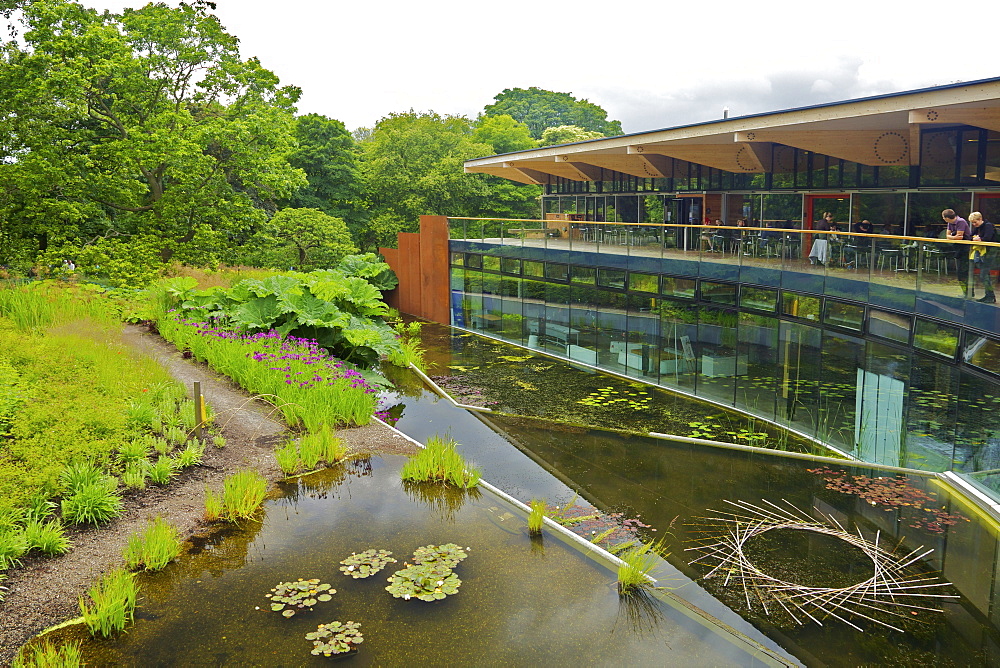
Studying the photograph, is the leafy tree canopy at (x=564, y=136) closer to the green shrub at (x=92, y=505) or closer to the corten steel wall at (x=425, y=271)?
the corten steel wall at (x=425, y=271)

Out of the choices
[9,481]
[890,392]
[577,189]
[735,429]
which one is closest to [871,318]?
[890,392]

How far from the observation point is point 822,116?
1471 centimetres

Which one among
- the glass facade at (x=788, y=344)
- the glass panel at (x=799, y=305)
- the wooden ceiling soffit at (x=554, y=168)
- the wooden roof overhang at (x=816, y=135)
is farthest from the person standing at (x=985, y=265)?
the wooden ceiling soffit at (x=554, y=168)

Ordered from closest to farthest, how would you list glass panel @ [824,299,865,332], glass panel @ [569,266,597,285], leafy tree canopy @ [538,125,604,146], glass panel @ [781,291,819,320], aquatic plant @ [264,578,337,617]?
aquatic plant @ [264,578,337,617]
glass panel @ [824,299,865,332]
glass panel @ [781,291,819,320]
glass panel @ [569,266,597,285]
leafy tree canopy @ [538,125,604,146]

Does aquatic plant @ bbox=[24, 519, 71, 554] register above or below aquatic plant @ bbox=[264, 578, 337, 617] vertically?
above

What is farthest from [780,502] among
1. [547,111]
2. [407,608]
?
[547,111]

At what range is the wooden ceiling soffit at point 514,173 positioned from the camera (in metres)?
32.3

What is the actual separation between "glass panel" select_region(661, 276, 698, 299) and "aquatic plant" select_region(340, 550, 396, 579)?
9.61 meters

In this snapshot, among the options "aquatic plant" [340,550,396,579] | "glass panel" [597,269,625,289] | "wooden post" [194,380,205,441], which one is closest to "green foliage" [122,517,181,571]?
"aquatic plant" [340,550,396,579]

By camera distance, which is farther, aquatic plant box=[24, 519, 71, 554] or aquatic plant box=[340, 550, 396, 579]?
aquatic plant box=[340, 550, 396, 579]

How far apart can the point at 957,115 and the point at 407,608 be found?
12.0 m

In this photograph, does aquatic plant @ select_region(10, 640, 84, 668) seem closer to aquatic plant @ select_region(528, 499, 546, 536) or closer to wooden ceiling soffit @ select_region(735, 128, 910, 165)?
aquatic plant @ select_region(528, 499, 546, 536)

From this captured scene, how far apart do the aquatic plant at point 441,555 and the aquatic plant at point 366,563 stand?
0.29m

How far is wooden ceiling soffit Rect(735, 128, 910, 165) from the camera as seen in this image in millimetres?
16031
